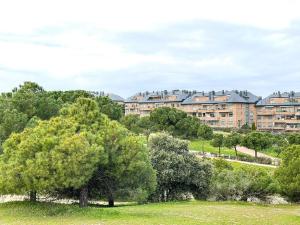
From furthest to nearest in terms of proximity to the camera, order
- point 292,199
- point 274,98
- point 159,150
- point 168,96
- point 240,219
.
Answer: point 168,96
point 274,98
point 292,199
point 159,150
point 240,219

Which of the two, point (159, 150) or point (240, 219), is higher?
point (159, 150)

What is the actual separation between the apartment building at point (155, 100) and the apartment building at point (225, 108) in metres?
8.06

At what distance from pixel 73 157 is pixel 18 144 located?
4847 mm

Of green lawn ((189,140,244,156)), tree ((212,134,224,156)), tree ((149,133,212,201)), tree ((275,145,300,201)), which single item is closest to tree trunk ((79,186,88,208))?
tree ((149,133,212,201))

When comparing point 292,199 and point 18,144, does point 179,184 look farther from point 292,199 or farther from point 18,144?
point 18,144

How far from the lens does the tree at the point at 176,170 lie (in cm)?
4062

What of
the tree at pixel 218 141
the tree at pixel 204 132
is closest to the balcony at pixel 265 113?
the tree at pixel 204 132

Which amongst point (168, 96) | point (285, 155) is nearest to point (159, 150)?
point (285, 155)

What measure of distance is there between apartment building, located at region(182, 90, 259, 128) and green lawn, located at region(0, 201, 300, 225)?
99.8 metres

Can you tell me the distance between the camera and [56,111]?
216 feet

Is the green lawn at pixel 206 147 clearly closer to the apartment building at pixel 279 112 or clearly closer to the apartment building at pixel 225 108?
the apartment building at pixel 225 108

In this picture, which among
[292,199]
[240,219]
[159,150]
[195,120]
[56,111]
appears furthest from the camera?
[195,120]

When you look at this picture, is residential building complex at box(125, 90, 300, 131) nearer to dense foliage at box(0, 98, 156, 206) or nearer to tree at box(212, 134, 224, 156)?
tree at box(212, 134, 224, 156)

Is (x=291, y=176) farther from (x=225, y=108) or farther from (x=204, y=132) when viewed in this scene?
(x=225, y=108)
